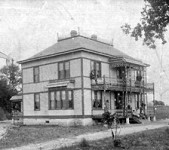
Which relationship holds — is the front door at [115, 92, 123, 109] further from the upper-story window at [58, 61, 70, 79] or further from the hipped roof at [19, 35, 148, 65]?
the upper-story window at [58, 61, 70, 79]

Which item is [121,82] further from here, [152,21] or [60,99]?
[152,21]

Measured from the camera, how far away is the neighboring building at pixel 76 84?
100 feet

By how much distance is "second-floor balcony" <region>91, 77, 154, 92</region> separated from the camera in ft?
101

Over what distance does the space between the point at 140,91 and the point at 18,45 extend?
36.3 meters

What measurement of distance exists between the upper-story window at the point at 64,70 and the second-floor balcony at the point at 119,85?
288 cm

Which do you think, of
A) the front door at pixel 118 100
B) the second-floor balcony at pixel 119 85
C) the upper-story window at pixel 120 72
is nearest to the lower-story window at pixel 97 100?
the second-floor balcony at pixel 119 85

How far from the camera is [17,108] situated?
6041 cm

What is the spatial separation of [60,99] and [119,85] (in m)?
6.45

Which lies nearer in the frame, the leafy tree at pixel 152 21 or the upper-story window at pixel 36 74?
the leafy tree at pixel 152 21

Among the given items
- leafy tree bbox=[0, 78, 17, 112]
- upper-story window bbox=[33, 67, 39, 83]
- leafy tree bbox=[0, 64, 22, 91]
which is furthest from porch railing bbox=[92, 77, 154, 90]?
leafy tree bbox=[0, 64, 22, 91]

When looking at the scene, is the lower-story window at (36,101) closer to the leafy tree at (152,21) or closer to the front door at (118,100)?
the front door at (118,100)

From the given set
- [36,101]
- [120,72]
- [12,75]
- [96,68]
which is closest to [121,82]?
[120,72]

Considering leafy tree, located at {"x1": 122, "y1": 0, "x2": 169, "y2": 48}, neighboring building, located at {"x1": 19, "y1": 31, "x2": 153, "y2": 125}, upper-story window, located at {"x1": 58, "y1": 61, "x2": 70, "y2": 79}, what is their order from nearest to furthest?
leafy tree, located at {"x1": 122, "y1": 0, "x2": 169, "y2": 48} → neighboring building, located at {"x1": 19, "y1": 31, "x2": 153, "y2": 125} → upper-story window, located at {"x1": 58, "y1": 61, "x2": 70, "y2": 79}

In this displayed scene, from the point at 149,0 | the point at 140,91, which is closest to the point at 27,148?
the point at 149,0
